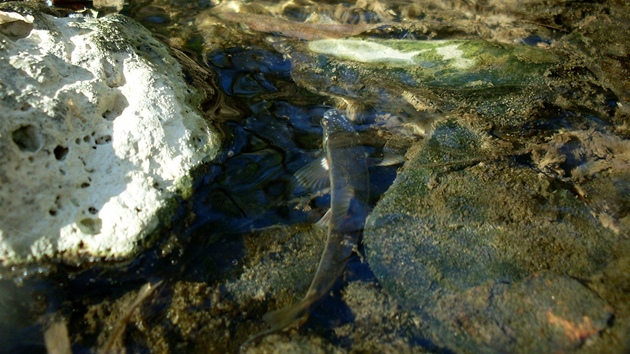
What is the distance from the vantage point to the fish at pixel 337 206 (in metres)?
2.61

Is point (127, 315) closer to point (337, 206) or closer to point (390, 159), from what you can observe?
point (337, 206)

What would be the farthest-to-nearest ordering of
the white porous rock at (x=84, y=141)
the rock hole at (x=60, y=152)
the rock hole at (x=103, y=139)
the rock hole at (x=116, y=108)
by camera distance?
1. the rock hole at (x=116, y=108)
2. the rock hole at (x=103, y=139)
3. the rock hole at (x=60, y=152)
4. the white porous rock at (x=84, y=141)

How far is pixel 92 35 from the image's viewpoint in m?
3.36

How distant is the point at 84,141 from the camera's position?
9.35 ft

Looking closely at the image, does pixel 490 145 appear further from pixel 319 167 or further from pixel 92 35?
pixel 92 35

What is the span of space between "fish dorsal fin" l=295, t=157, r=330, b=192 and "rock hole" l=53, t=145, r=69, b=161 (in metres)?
1.49

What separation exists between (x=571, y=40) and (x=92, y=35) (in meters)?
4.28

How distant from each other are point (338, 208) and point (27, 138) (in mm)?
1862

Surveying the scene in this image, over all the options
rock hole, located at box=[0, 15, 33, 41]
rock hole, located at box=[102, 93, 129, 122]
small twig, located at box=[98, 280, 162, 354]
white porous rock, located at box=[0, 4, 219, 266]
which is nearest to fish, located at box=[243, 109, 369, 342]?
small twig, located at box=[98, 280, 162, 354]

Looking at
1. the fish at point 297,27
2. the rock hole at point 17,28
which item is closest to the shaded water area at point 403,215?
the fish at point 297,27

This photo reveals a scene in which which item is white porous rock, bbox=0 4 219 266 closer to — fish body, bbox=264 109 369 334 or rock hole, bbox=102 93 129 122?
rock hole, bbox=102 93 129 122

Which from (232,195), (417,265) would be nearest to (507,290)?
(417,265)

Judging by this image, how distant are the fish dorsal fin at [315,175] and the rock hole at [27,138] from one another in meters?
1.64

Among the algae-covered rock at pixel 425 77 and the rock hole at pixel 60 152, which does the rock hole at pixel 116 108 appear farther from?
the algae-covered rock at pixel 425 77
